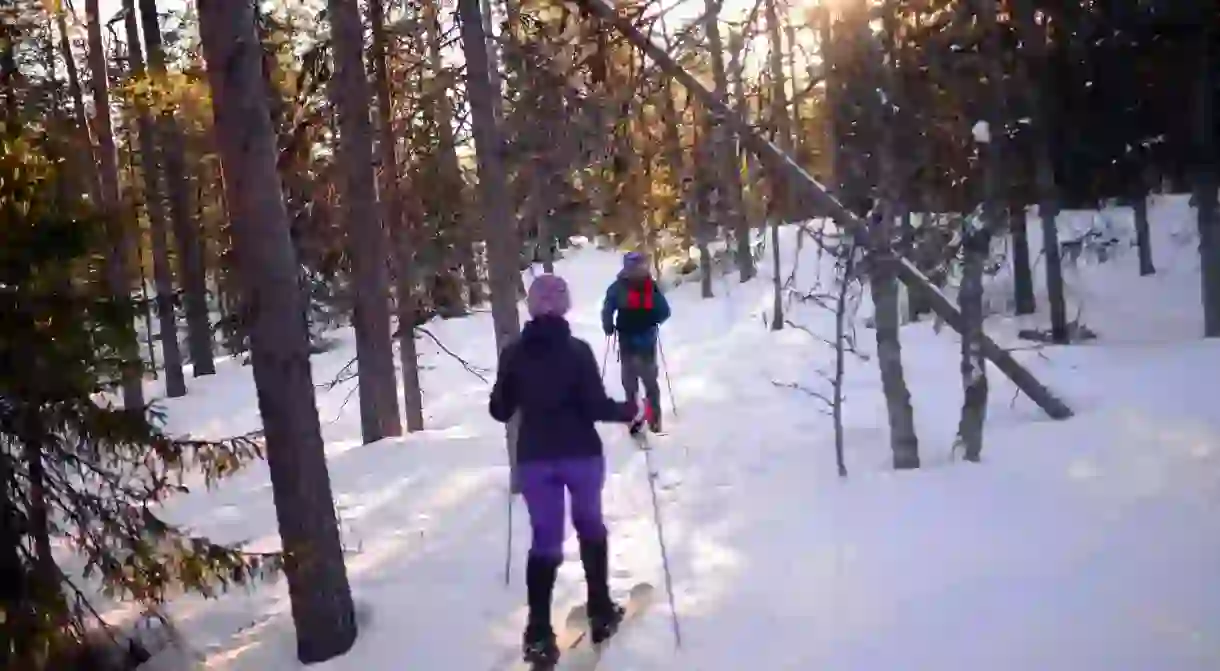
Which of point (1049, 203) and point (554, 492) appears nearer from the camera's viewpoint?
point (554, 492)

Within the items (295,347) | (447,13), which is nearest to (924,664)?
(295,347)

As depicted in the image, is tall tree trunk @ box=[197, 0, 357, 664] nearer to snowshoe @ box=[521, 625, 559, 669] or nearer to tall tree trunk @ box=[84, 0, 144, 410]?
tall tree trunk @ box=[84, 0, 144, 410]

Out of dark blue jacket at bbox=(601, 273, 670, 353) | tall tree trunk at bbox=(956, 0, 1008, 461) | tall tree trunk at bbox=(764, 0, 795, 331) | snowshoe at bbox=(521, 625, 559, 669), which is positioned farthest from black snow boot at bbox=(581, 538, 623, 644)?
dark blue jacket at bbox=(601, 273, 670, 353)

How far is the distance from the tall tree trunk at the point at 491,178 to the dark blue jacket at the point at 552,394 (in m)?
2.78

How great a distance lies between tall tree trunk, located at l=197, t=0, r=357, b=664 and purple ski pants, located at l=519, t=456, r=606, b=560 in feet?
4.04

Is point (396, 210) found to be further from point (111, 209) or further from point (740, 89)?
point (111, 209)

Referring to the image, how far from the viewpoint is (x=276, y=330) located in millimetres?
5113

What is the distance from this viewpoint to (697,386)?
49.6ft

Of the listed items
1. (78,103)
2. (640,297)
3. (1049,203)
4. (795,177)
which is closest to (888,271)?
(795,177)

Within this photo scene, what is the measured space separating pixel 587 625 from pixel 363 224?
23.1 feet

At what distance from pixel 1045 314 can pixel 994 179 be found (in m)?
16.1

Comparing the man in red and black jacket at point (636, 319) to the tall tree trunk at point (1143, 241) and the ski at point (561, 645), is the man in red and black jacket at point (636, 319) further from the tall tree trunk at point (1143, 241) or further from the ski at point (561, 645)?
the tall tree trunk at point (1143, 241)

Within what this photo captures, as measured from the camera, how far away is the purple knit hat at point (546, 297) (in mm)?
4922

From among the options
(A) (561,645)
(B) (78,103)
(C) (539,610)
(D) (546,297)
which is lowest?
(A) (561,645)
